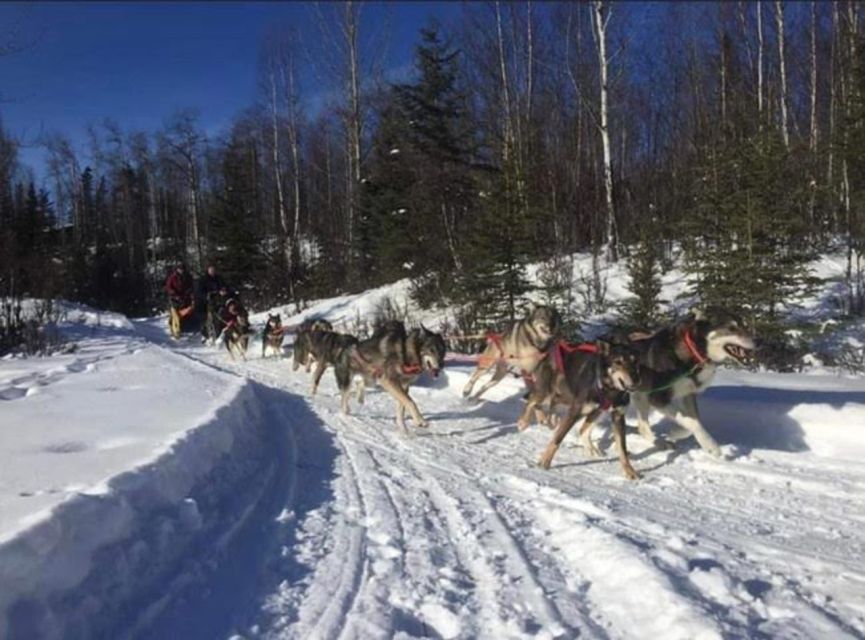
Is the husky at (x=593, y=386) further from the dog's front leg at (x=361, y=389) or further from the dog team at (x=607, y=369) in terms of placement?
the dog's front leg at (x=361, y=389)

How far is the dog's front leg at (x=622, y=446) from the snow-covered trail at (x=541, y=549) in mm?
128

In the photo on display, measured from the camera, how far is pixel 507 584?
3053 millimetres

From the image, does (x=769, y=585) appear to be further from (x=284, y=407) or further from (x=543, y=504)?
(x=284, y=407)

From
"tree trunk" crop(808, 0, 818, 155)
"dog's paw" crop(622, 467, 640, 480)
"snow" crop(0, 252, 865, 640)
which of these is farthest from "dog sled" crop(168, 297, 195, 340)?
"tree trunk" crop(808, 0, 818, 155)

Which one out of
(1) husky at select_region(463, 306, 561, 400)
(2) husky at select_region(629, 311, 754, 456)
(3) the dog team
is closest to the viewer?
(3) the dog team

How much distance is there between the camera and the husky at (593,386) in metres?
5.13

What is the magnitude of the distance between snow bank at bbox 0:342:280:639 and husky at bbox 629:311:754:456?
315 centimetres

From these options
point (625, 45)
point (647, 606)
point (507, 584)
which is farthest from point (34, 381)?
point (625, 45)

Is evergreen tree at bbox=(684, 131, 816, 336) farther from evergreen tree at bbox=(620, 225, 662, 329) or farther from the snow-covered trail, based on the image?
the snow-covered trail

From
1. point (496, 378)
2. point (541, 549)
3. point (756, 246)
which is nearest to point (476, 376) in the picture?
point (496, 378)

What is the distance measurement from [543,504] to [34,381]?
6.53m

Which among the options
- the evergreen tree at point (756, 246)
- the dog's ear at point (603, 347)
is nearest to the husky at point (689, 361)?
the dog's ear at point (603, 347)

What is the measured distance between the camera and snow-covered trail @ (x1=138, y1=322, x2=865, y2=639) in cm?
270

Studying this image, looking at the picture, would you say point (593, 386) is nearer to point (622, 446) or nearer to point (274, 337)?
point (622, 446)
